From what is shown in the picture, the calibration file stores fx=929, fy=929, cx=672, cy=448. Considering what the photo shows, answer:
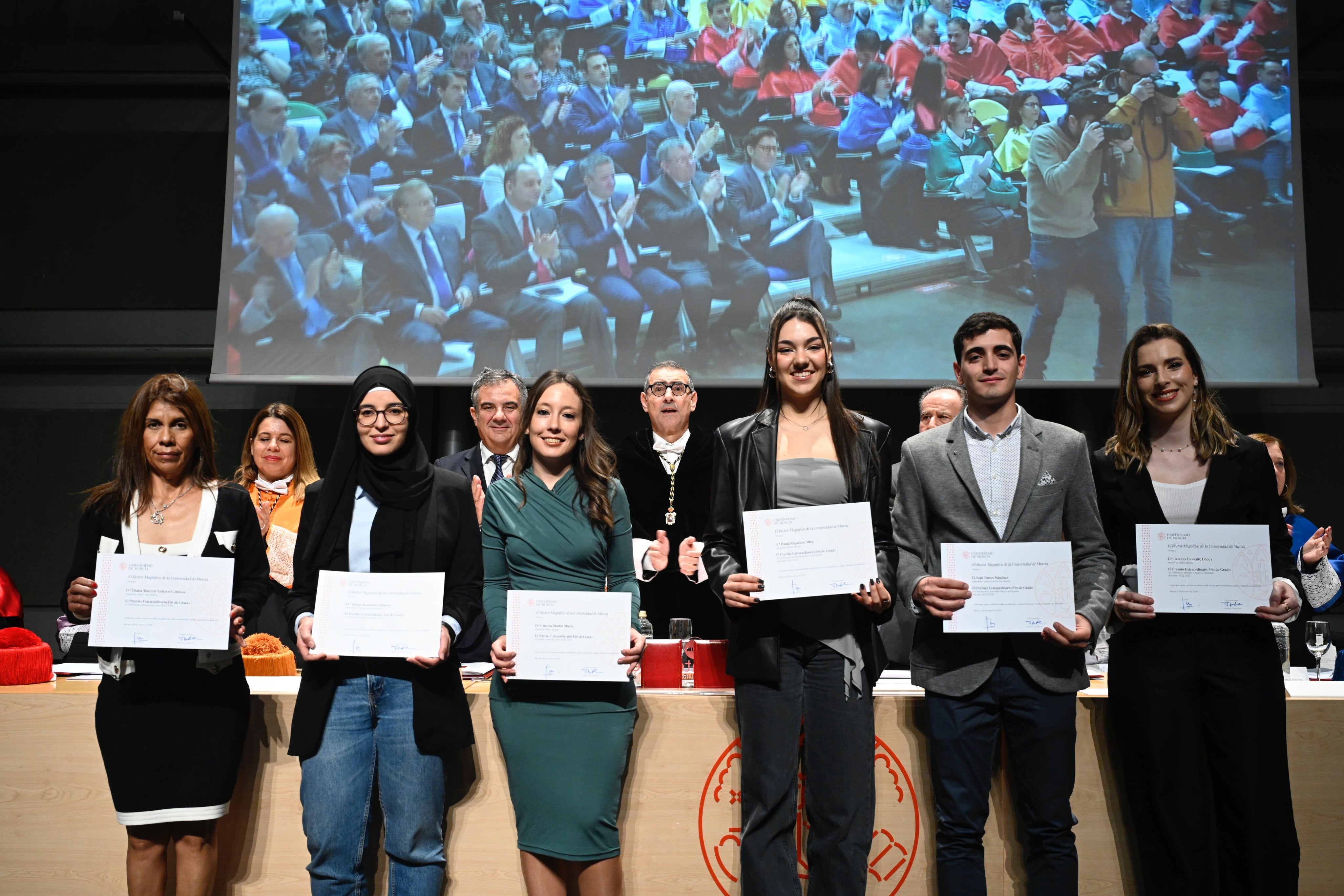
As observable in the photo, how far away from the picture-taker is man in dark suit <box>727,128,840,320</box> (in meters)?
4.91

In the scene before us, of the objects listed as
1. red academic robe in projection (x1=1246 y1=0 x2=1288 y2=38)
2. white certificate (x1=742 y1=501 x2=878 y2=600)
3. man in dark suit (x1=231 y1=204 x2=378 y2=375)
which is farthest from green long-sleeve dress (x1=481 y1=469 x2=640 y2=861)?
red academic robe in projection (x1=1246 y1=0 x2=1288 y2=38)

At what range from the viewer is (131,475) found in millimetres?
2416

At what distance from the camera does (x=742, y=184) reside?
4918 mm

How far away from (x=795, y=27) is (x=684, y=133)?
0.81 metres

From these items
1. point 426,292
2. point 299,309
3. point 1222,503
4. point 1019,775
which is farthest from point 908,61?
point 1019,775

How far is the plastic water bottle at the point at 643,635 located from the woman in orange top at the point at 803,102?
3.02 meters

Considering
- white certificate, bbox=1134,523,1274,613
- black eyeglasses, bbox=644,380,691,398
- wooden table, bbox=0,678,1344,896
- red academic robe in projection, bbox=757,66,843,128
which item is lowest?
wooden table, bbox=0,678,1344,896

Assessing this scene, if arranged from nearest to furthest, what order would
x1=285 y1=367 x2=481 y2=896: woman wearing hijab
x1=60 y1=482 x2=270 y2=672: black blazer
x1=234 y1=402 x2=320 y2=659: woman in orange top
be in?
x1=285 y1=367 x2=481 y2=896: woman wearing hijab < x1=60 y1=482 x2=270 y2=672: black blazer < x1=234 y1=402 x2=320 y2=659: woman in orange top

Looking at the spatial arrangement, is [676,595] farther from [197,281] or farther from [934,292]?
[197,281]

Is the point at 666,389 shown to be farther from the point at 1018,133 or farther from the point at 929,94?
the point at 1018,133

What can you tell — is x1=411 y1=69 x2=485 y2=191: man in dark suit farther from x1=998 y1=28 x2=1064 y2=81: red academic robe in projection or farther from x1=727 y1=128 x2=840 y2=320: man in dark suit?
x1=998 y1=28 x2=1064 y2=81: red academic robe in projection

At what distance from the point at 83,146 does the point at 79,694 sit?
4.66 m

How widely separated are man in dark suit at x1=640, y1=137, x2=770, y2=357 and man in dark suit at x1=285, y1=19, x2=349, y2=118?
1723 millimetres

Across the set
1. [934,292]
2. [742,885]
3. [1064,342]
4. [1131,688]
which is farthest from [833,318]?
[742,885]
